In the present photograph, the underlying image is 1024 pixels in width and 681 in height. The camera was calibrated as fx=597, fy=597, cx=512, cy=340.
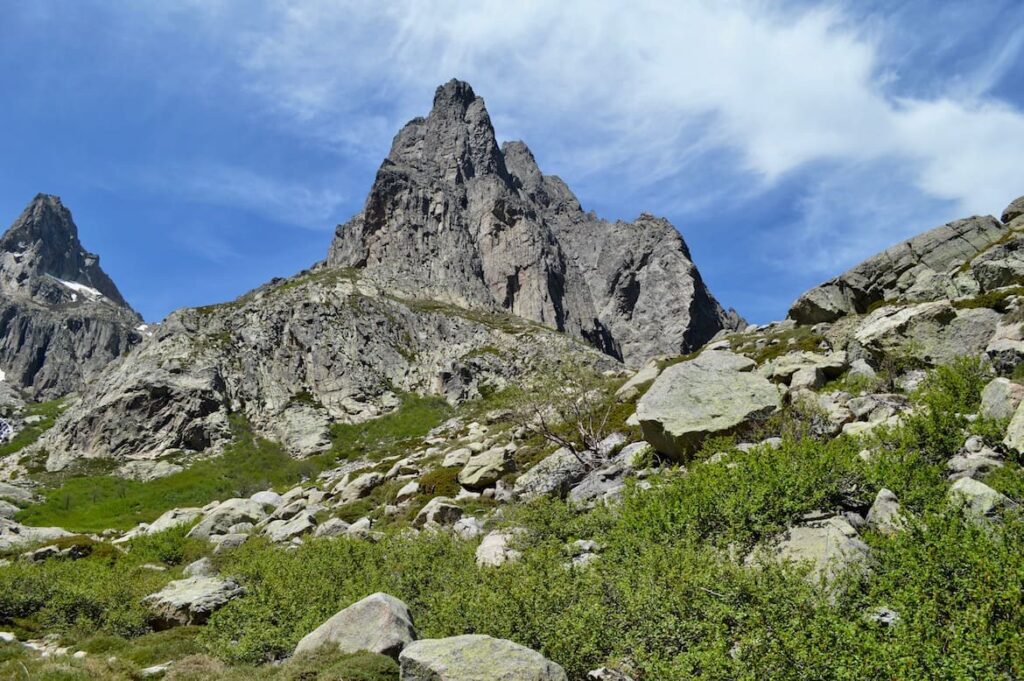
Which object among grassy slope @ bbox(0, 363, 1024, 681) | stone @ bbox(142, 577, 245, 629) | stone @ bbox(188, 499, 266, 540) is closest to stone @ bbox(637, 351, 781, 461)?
grassy slope @ bbox(0, 363, 1024, 681)

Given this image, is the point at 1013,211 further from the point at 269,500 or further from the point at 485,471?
the point at 269,500

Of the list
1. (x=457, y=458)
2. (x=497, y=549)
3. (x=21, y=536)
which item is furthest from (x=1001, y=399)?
(x=21, y=536)

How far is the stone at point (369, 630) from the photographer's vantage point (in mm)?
12203

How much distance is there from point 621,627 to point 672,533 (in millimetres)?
4176

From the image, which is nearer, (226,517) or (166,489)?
(226,517)

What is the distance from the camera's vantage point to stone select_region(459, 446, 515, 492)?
34.7m

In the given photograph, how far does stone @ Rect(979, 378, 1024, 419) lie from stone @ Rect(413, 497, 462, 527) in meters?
20.6

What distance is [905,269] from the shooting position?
4712cm

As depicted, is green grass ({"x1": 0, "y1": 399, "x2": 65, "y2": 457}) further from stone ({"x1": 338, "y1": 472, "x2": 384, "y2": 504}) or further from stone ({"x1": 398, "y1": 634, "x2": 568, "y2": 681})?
stone ({"x1": 398, "y1": 634, "x2": 568, "y2": 681})

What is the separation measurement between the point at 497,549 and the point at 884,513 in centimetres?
1145

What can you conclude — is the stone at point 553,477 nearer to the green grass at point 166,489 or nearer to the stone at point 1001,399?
the stone at point 1001,399

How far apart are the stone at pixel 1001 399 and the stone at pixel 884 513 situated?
5.11 meters

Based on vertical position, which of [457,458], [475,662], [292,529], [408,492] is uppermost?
[457,458]

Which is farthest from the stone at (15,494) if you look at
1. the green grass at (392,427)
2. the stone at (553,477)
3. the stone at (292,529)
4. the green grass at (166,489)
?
the stone at (553,477)
